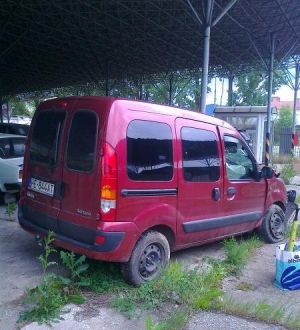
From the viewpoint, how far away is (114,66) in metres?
28.7

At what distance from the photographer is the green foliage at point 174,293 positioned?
415cm

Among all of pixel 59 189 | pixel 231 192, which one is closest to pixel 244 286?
pixel 231 192

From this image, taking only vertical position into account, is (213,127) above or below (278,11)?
below

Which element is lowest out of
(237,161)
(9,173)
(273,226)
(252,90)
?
(273,226)

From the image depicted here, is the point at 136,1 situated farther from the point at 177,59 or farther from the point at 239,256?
the point at 239,256

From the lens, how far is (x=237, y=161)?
19.8 ft

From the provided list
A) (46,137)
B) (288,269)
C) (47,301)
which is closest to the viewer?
(47,301)

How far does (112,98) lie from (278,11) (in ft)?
45.1

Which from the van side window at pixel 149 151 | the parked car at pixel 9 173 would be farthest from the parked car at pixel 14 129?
the van side window at pixel 149 151

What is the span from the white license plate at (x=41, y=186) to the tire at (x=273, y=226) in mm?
3534

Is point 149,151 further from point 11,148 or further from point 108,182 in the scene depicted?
point 11,148

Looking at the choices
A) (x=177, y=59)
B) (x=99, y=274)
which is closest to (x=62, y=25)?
(x=177, y=59)

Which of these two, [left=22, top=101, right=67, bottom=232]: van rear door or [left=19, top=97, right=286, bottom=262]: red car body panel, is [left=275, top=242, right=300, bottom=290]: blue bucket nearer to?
[left=19, top=97, right=286, bottom=262]: red car body panel

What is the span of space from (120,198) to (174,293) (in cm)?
114
